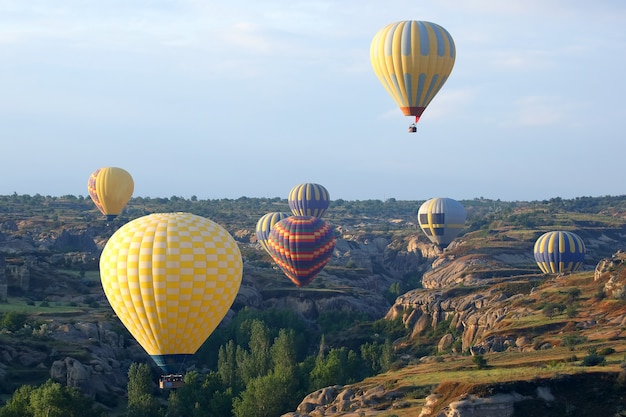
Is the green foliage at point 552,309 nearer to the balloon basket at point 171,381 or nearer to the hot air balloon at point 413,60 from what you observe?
the hot air balloon at point 413,60

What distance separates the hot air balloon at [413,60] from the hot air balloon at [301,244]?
51353 mm

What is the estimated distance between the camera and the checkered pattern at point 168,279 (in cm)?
8175

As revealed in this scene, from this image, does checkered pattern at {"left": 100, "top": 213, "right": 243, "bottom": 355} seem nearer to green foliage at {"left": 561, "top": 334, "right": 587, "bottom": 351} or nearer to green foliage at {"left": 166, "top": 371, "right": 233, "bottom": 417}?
green foliage at {"left": 166, "top": 371, "right": 233, "bottom": 417}

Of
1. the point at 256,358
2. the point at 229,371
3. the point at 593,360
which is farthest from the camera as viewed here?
the point at 256,358

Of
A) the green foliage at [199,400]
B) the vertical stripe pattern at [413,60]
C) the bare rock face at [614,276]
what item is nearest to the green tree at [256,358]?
the green foliage at [199,400]

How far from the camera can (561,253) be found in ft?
523

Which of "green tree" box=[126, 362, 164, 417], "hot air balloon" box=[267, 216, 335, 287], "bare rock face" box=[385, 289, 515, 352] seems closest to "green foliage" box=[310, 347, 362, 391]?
"green tree" box=[126, 362, 164, 417]

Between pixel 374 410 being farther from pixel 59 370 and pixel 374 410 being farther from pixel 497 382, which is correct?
pixel 59 370

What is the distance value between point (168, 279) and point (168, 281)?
13 cm

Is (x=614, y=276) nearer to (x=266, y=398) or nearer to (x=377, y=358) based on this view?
(x=377, y=358)

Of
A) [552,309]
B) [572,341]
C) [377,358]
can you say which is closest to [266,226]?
[377,358]

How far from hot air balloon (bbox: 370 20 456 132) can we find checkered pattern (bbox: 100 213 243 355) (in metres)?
31.3

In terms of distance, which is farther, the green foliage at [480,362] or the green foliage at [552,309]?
the green foliage at [552,309]

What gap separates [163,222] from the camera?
84375 mm
